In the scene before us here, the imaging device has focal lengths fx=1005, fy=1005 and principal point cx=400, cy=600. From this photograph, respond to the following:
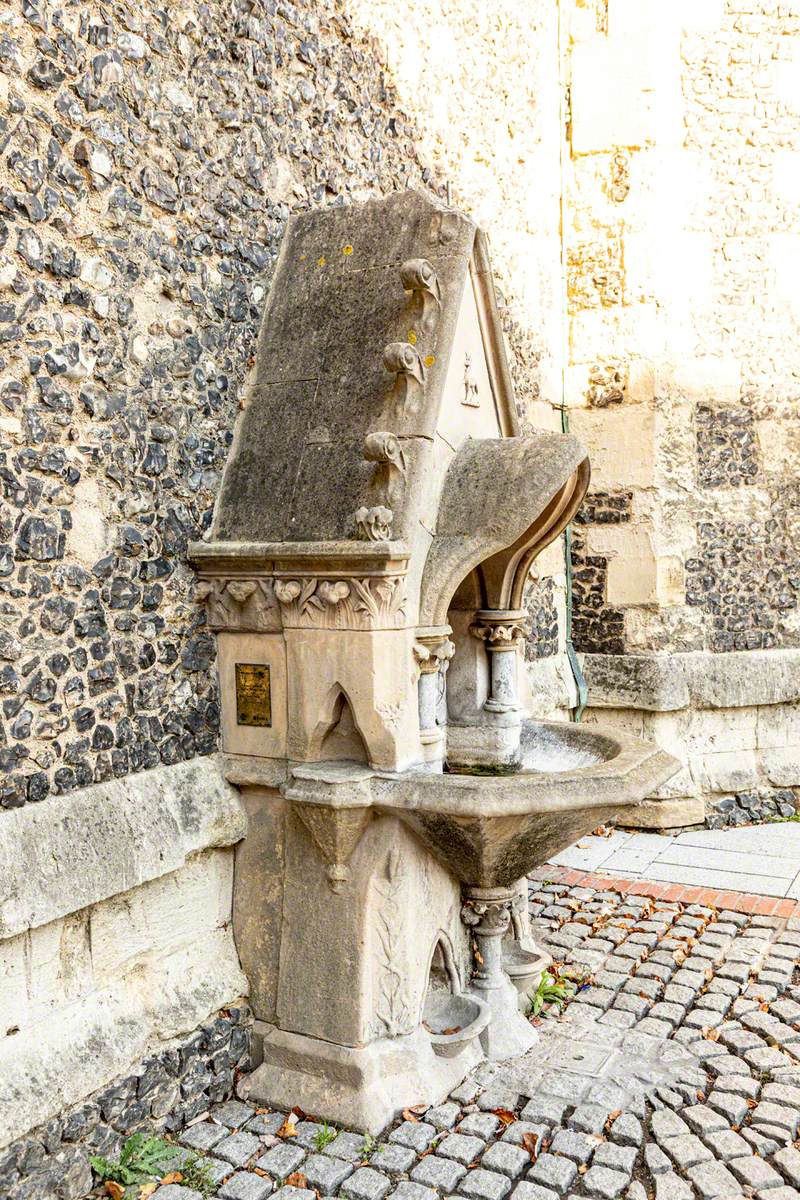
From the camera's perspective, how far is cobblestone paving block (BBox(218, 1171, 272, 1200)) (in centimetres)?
306

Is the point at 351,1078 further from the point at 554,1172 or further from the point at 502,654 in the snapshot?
the point at 502,654

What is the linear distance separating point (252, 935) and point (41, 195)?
2659 millimetres

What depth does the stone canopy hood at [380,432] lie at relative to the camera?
139 inches

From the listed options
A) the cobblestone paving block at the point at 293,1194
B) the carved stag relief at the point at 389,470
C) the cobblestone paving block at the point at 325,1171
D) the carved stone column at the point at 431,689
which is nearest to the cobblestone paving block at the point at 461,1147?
the cobblestone paving block at the point at 325,1171

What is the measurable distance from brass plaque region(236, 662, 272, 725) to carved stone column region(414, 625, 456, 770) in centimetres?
57

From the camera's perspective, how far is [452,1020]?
3941 mm

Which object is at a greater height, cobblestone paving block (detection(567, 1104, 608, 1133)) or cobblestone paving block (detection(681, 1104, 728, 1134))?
cobblestone paving block (detection(567, 1104, 608, 1133))

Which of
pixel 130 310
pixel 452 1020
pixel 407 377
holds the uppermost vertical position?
pixel 130 310

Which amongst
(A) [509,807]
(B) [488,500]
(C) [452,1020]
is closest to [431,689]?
(A) [509,807]

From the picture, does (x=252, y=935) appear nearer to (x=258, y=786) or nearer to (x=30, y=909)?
(x=258, y=786)

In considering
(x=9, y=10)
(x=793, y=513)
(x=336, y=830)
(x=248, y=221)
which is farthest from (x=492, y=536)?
(x=793, y=513)

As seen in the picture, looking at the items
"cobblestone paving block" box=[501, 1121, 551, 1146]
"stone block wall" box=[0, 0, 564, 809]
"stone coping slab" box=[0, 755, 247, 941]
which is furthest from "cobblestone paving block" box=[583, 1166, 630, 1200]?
"stone block wall" box=[0, 0, 564, 809]

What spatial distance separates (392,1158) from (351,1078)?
1.03ft

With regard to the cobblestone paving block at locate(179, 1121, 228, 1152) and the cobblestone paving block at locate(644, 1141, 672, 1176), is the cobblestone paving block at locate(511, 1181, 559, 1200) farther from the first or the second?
the cobblestone paving block at locate(179, 1121, 228, 1152)
